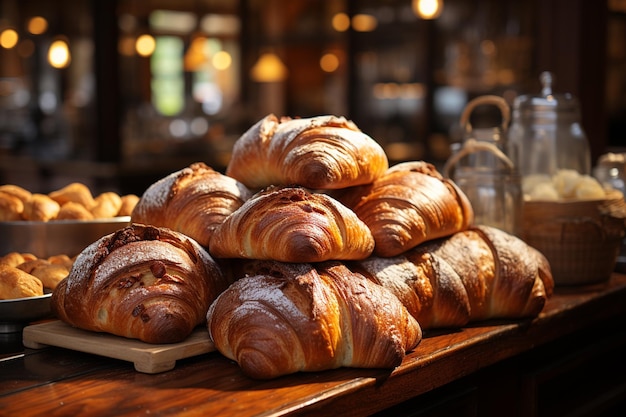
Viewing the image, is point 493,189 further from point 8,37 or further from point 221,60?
point 8,37

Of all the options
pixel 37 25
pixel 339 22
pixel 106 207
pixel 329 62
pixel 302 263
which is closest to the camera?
pixel 302 263

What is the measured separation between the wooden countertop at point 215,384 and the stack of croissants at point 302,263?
0.04m

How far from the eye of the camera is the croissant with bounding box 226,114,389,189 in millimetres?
1784

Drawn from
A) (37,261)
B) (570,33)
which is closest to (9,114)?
(570,33)

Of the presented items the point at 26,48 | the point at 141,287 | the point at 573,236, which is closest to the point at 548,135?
the point at 573,236

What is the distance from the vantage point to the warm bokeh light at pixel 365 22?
10930mm

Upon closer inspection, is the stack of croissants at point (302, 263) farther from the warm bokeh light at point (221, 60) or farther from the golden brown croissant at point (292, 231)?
the warm bokeh light at point (221, 60)

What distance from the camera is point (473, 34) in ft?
31.2

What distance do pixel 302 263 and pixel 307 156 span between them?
0.29 metres

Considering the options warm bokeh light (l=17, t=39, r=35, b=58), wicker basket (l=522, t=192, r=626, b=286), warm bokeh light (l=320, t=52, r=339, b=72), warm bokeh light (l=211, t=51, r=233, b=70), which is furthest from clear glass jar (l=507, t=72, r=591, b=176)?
warm bokeh light (l=17, t=39, r=35, b=58)

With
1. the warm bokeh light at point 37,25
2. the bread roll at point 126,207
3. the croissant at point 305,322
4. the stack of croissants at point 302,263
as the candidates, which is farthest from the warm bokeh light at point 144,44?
the croissant at point 305,322

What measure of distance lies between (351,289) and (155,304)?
372 mm

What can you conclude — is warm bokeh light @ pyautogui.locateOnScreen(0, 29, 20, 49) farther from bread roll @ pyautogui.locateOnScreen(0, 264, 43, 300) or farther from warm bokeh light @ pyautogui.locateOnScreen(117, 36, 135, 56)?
bread roll @ pyautogui.locateOnScreen(0, 264, 43, 300)

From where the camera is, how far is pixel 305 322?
1.48 metres
